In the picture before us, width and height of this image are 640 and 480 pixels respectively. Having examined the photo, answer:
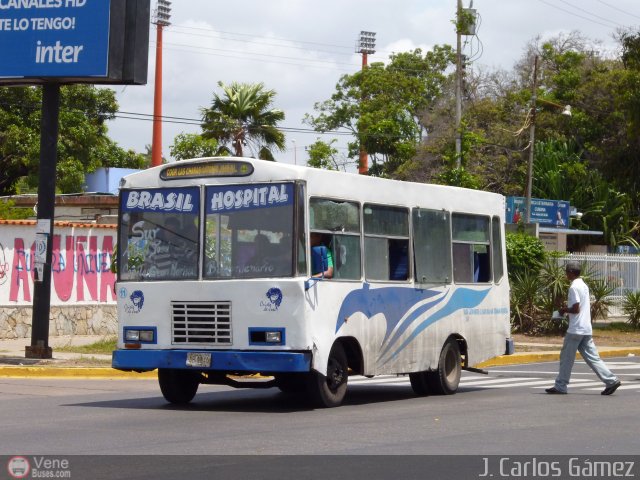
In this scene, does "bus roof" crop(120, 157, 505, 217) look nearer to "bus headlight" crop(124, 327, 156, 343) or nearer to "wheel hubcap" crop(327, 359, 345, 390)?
"bus headlight" crop(124, 327, 156, 343)

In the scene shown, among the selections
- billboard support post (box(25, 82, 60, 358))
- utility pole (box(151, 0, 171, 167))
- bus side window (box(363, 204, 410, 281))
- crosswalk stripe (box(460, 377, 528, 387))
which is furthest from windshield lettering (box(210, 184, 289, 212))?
utility pole (box(151, 0, 171, 167))

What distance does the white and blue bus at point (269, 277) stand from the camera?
13531 mm

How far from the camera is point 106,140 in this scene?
54.5 m

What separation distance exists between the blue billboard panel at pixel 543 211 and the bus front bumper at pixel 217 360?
31540mm

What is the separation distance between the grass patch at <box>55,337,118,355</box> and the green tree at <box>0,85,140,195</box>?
78.6 ft

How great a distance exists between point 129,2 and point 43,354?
250 inches

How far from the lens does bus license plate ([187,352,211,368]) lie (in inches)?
538

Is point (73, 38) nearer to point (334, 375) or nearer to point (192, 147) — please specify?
point (334, 375)

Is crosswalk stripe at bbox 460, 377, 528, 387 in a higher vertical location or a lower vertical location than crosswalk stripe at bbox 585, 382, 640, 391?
Result: higher

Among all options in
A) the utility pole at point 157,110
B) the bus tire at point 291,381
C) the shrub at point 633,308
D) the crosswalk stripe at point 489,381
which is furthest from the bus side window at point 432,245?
the utility pole at point 157,110

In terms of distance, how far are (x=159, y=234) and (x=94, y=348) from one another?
944 centimetres

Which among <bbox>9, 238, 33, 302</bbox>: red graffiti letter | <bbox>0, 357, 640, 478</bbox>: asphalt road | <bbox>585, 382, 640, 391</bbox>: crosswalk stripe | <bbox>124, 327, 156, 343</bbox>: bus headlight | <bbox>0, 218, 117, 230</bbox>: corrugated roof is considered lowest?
<bbox>0, 357, 640, 478</bbox>: asphalt road

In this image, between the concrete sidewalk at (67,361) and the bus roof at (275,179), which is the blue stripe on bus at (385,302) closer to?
the bus roof at (275,179)

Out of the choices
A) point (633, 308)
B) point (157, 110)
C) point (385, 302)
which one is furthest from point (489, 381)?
point (157, 110)
